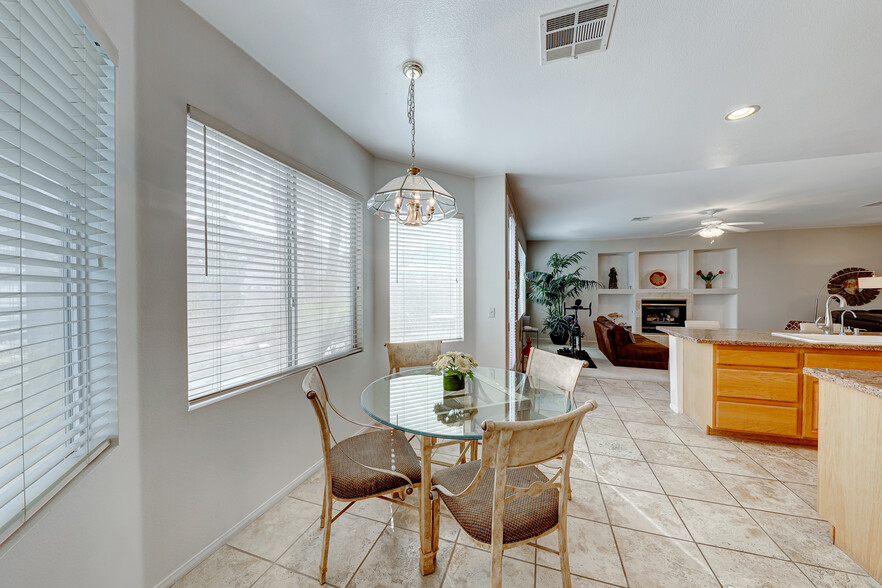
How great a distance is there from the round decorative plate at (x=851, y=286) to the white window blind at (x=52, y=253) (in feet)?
34.9

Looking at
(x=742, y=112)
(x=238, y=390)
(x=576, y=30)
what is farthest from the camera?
(x=742, y=112)

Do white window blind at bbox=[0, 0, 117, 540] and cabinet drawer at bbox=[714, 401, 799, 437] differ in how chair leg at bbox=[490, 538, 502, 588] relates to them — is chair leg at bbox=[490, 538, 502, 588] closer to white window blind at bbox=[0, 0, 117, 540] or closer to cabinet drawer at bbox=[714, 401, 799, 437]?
white window blind at bbox=[0, 0, 117, 540]

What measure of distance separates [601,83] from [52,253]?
8.69 ft

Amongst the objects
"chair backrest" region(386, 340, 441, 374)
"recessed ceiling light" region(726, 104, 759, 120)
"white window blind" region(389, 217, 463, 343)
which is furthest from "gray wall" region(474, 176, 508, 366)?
"recessed ceiling light" region(726, 104, 759, 120)

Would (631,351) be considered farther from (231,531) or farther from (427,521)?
(231,531)

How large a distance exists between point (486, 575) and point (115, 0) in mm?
2752

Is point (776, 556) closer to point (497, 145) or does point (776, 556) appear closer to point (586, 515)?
point (586, 515)

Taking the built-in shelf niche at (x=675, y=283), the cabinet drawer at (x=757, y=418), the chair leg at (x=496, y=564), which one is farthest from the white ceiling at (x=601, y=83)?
the built-in shelf niche at (x=675, y=283)

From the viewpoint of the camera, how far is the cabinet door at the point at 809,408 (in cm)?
253

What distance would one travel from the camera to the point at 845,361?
96.3 inches

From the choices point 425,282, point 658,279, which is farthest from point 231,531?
point 658,279

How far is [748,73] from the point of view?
6.07 ft

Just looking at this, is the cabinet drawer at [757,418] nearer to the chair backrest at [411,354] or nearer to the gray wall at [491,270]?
the gray wall at [491,270]

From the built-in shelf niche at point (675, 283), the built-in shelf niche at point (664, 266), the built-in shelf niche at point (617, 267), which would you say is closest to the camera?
the built-in shelf niche at point (675, 283)
